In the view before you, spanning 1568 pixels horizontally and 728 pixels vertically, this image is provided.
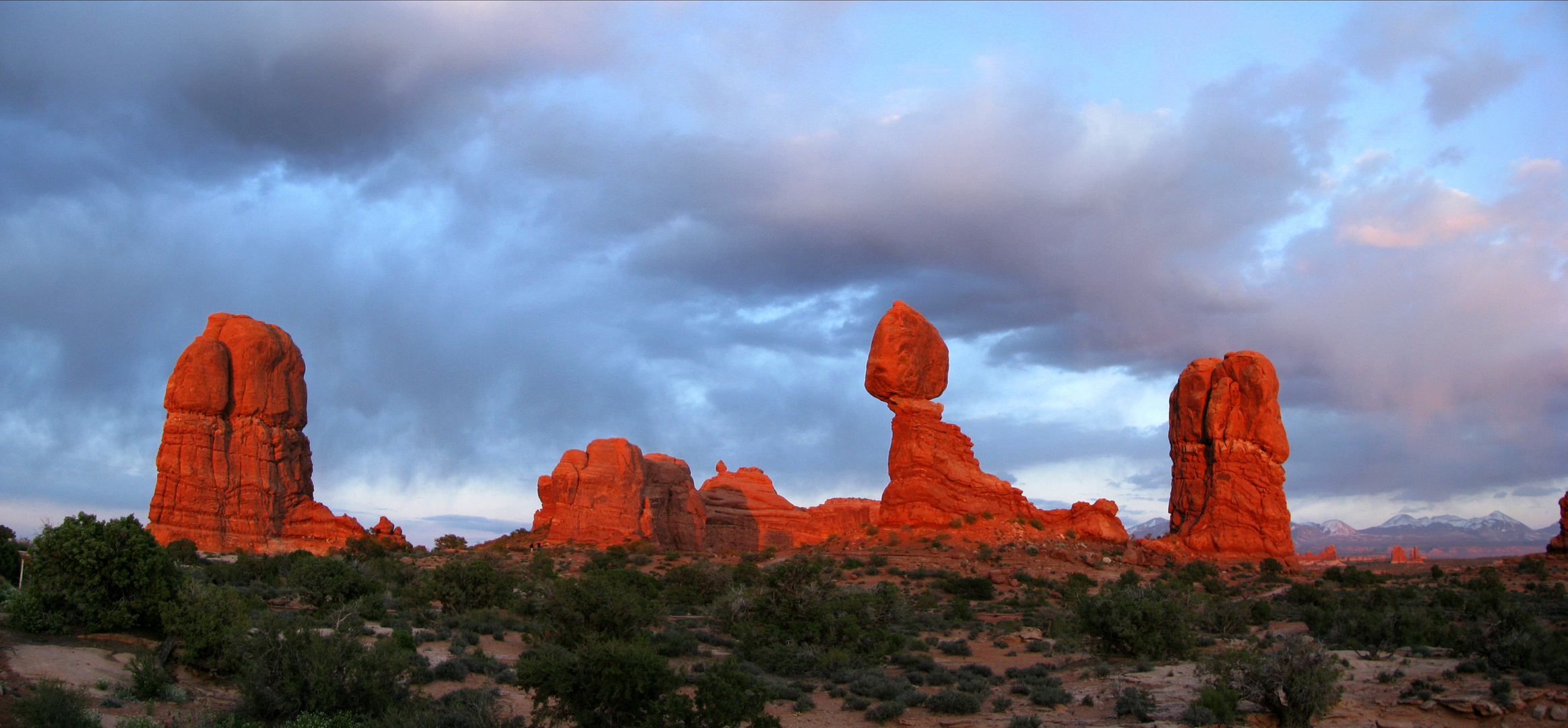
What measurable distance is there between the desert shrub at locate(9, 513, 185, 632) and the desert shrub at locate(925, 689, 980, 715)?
14127 millimetres

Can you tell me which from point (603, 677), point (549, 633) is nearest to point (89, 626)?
point (549, 633)

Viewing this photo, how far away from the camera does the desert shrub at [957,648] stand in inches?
915

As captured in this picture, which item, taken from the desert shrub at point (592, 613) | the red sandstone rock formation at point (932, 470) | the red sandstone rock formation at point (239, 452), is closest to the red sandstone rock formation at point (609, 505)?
the red sandstone rock formation at point (239, 452)

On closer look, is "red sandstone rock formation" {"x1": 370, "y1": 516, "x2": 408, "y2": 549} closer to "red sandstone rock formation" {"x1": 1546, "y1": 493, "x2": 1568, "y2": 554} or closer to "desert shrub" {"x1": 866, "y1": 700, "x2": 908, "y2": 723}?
"desert shrub" {"x1": 866, "y1": 700, "x2": 908, "y2": 723}

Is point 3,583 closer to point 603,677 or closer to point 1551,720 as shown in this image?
point 603,677

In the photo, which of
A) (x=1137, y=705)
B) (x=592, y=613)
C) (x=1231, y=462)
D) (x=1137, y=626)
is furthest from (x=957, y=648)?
(x=1231, y=462)

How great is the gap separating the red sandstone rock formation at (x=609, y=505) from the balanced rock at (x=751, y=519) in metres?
3.80

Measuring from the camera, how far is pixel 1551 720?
14.2 meters

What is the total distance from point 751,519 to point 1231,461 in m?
29.5

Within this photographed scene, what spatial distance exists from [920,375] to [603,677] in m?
36.7

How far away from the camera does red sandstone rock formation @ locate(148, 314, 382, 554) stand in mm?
45094

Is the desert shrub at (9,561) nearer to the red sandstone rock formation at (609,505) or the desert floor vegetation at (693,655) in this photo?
the desert floor vegetation at (693,655)

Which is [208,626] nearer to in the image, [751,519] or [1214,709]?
[1214,709]

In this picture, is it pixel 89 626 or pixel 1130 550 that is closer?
pixel 89 626
